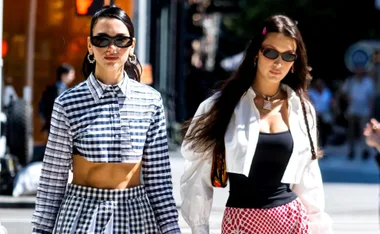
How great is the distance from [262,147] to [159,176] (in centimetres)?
72

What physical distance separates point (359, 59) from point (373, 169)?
5581 mm

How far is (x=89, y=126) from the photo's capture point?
440 cm

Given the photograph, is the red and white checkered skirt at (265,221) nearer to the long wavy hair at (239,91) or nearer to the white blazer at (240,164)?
the white blazer at (240,164)

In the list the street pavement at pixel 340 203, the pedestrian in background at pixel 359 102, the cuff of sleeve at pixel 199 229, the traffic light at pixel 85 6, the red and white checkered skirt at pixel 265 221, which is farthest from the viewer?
the pedestrian in background at pixel 359 102

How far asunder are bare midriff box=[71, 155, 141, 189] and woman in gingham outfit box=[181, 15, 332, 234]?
781 millimetres

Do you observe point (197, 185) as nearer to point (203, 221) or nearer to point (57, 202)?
Answer: point (203, 221)

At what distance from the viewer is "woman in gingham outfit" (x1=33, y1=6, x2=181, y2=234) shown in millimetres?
4379

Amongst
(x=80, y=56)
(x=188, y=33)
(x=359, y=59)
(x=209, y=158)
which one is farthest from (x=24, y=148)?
(x=188, y=33)

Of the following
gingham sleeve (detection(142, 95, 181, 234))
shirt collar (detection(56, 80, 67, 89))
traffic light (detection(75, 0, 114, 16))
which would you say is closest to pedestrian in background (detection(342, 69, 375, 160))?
shirt collar (detection(56, 80, 67, 89))

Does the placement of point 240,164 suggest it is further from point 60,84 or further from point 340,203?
point 340,203

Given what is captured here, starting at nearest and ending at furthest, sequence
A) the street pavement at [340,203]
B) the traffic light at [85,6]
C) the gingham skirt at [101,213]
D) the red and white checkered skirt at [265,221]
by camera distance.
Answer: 1. the gingham skirt at [101,213]
2. the red and white checkered skirt at [265,221]
3. the traffic light at [85,6]
4. the street pavement at [340,203]

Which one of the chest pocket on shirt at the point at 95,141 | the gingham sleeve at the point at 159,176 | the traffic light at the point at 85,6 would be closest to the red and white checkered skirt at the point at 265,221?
the gingham sleeve at the point at 159,176

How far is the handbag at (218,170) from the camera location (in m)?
5.18

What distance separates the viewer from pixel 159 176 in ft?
15.0
